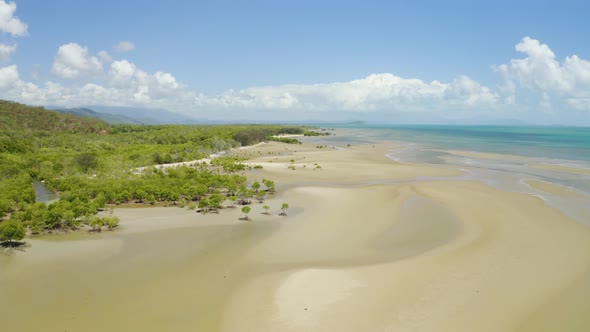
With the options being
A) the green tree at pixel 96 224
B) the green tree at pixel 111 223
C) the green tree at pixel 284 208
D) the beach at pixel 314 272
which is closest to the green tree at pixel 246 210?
the beach at pixel 314 272

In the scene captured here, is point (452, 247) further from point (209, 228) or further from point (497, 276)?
point (209, 228)

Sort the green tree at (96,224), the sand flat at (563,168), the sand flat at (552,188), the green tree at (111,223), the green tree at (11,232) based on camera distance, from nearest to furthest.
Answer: the green tree at (11,232), the green tree at (96,224), the green tree at (111,223), the sand flat at (552,188), the sand flat at (563,168)

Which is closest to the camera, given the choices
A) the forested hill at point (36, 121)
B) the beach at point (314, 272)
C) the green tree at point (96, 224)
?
the beach at point (314, 272)

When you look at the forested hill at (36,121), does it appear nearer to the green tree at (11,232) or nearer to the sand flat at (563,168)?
the green tree at (11,232)

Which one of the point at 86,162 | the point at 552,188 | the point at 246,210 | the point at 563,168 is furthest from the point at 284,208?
the point at 563,168

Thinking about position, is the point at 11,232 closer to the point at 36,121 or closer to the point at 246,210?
the point at 246,210

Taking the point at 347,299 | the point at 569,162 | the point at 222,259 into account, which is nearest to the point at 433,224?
the point at 347,299
